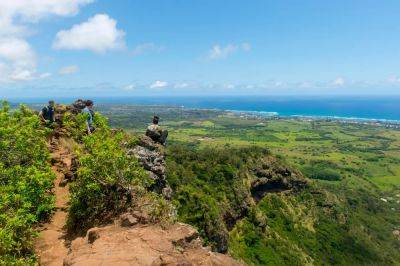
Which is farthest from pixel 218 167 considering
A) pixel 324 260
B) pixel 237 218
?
pixel 324 260

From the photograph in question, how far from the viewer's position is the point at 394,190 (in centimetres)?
18412

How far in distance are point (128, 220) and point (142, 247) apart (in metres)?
3.08

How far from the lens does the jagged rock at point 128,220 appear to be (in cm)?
1948

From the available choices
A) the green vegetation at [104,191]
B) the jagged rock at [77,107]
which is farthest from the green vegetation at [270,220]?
the green vegetation at [104,191]

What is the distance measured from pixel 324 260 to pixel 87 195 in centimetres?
7754

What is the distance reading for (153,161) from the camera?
110 feet

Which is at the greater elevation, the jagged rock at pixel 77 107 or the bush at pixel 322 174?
the jagged rock at pixel 77 107

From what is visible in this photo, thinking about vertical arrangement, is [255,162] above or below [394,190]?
above

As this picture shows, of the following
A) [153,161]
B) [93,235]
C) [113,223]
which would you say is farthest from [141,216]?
[153,161]

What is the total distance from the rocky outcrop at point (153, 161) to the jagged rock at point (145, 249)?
12.7m

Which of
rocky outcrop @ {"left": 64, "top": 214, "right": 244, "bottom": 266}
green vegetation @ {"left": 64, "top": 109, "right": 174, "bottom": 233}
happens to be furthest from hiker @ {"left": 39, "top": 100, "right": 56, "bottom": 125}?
rocky outcrop @ {"left": 64, "top": 214, "right": 244, "bottom": 266}

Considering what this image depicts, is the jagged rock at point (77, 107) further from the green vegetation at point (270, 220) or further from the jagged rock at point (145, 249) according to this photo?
the jagged rock at point (145, 249)

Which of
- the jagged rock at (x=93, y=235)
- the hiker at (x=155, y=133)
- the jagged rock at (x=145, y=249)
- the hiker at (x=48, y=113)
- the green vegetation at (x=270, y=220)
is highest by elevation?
the hiker at (x=48, y=113)

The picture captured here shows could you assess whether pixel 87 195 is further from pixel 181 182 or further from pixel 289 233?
pixel 289 233
